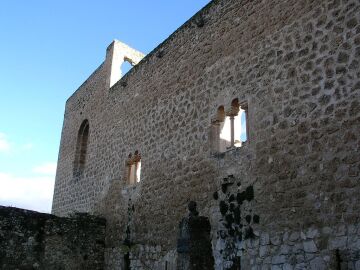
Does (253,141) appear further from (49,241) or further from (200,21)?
(49,241)

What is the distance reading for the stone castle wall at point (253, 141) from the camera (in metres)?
5.55

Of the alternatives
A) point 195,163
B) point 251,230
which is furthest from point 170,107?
point 251,230

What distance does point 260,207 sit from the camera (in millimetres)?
6480

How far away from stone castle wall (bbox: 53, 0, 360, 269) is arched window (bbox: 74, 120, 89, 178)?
11.2 feet

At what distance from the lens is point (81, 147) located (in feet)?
48.3

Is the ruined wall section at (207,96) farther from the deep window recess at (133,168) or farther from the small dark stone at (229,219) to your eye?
the small dark stone at (229,219)

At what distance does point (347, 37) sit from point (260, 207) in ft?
9.02

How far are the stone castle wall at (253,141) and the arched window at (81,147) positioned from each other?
341 centimetres

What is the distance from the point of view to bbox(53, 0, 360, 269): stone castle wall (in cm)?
555

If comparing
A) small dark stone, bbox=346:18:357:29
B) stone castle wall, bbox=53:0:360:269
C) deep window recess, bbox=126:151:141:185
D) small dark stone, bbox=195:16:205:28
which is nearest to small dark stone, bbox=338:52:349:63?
stone castle wall, bbox=53:0:360:269

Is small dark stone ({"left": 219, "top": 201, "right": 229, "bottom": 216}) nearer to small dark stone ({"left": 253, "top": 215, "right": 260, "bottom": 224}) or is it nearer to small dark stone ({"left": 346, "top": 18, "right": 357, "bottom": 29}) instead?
small dark stone ({"left": 253, "top": 215, "right": 260, "bottom": 224})

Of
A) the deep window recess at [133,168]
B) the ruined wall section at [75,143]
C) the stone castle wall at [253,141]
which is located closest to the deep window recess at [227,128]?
the stone castle wall at [253,141]

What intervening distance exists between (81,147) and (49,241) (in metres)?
4.85

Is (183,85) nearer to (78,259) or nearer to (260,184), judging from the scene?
(260,184)
